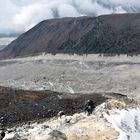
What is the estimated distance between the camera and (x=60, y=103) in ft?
141

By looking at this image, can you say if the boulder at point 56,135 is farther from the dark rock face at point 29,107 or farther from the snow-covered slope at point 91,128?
the dark rock face at point 29,107

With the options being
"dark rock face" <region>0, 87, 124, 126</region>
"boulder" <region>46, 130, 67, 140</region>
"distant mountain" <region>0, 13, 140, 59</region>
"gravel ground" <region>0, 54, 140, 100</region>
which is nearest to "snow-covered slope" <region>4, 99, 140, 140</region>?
"boulder" <region>46, 130, 67, 140</region>

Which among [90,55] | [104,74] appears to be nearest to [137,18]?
[90,55]

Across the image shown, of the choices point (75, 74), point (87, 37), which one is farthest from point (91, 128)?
point (87, 37)

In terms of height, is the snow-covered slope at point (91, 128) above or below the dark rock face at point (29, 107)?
above

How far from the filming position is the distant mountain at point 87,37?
118000 millimetres

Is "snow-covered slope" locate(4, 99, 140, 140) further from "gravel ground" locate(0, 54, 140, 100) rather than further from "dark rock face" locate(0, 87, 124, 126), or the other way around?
"gravel ground" locate(0, 54, 140, 100)

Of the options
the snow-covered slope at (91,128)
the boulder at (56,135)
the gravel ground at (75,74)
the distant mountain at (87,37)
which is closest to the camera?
the boulder at (56,135)

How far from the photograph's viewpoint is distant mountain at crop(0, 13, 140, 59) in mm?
118000

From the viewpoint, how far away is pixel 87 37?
420 feet

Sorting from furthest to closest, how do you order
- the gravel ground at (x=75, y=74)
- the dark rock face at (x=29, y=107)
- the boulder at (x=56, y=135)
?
the gravel ground at (x=75, y=74), the dark rock face at (x=29, y=107), the boulder at (x=56, y=135)

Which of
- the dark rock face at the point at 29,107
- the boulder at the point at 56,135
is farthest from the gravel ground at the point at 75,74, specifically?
the boulder at the point at 56,135

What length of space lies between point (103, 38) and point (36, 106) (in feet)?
273

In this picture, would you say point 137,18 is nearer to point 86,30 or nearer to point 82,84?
point 86,30
